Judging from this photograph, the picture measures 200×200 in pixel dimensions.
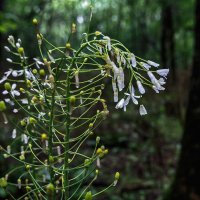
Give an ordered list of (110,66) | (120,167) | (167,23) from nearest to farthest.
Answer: (110,66) → (120,167) → (167,23)

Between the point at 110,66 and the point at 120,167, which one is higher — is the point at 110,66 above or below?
above

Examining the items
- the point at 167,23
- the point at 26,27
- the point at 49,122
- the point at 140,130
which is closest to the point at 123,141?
the point at 140,130

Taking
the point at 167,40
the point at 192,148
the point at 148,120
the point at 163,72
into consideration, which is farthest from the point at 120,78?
the point at 167,40

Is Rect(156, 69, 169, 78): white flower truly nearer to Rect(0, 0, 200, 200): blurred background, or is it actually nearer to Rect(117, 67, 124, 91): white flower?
Rect(117, 67, 124, 91): white flower

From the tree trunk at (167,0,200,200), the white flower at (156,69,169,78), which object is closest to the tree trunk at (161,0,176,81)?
the tree trunk at (167,0,200,200)

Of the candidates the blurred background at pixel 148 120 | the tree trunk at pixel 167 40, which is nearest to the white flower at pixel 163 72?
the blurred background at pixel 148 120

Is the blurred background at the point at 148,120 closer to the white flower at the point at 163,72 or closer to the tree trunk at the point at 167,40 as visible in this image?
the tree trunk at the point at 167,40

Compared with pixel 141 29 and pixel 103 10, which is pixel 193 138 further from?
pixel 103 10

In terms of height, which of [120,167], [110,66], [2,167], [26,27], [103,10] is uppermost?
[103,10]
